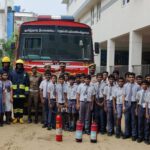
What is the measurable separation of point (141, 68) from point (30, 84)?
6.68 metres

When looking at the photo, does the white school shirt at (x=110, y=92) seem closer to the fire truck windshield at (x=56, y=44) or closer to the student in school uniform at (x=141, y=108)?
the student in school uniform at (x=141, y=108)

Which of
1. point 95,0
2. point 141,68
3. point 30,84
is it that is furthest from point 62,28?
point 95,0

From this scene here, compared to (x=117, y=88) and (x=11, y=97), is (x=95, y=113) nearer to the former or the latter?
(x=117, y=88)

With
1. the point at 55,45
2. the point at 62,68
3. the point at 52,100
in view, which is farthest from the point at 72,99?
the point at 55,45

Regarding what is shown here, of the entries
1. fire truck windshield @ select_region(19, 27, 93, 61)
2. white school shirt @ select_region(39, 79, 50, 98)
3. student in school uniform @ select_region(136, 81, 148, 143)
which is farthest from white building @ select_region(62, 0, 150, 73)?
student in school uniform @ select_region(136, 81, 148, 143)

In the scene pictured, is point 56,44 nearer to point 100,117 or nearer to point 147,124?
point 100,117

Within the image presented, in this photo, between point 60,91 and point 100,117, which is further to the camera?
point 60,91

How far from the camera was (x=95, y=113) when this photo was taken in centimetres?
1212

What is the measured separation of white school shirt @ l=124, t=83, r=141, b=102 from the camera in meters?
11.2

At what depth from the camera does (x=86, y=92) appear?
11.9 meters

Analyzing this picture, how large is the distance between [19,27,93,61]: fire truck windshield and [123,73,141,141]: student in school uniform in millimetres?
3467

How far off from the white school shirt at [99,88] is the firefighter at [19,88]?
2300mm

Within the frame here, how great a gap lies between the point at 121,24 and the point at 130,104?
440 inches

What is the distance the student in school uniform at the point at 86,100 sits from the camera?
467 inches
